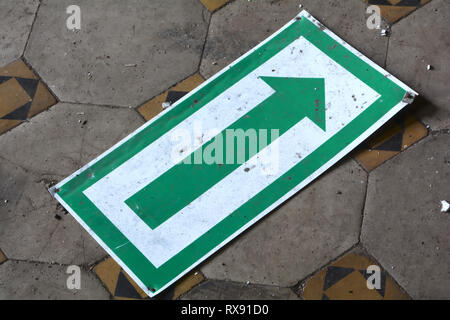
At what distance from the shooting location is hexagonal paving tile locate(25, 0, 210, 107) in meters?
Answer: 2.70

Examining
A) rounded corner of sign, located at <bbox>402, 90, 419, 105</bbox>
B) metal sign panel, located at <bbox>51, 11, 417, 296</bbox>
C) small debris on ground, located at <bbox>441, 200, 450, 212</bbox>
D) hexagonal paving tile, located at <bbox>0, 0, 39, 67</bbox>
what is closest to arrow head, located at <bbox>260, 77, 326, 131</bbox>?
metal sign panel, located at <bbox>51, 11, 417, 296</bbox>

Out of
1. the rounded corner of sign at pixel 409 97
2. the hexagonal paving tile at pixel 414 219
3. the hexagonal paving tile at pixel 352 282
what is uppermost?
the rounded corner of sign at pixel 409 97

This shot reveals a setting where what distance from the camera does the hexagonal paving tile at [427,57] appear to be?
2508 millimetres

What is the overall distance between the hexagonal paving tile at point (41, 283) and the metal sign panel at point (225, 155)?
189mm

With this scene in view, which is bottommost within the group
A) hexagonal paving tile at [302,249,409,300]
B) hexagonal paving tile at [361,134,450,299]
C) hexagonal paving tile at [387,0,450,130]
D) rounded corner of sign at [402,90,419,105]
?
hexagonal paving tile at [302,249,409,300]

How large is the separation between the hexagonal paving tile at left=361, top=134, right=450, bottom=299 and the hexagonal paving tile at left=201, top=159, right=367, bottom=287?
9cm
